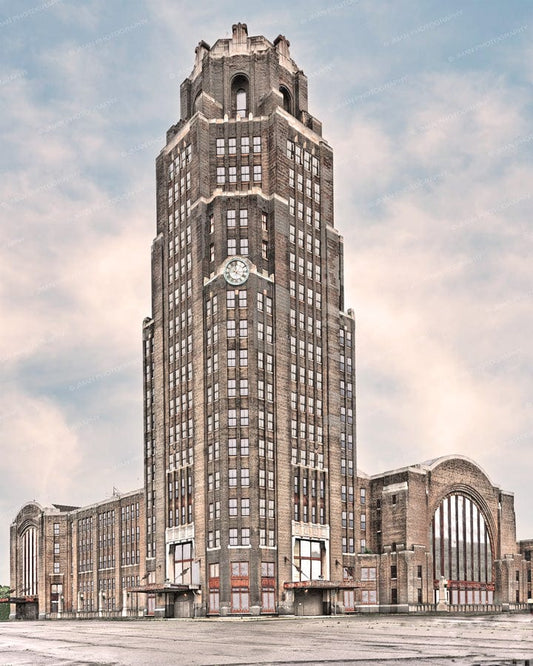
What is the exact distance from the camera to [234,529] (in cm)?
11075

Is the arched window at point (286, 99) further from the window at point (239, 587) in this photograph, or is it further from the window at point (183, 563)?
the window at point (239, 587)

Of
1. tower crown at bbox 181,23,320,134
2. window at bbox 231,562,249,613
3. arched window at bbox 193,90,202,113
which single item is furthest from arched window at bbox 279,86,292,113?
window at bbox 231,562,249,613

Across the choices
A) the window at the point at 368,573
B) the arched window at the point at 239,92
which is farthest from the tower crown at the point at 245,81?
the window at the point at 368,573

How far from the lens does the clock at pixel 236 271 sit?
11912 centimetres

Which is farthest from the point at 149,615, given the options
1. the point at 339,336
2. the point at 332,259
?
the point at 332,259

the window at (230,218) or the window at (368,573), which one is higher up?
the window at (230,218)

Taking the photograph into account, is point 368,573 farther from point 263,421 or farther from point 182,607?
point 263,421

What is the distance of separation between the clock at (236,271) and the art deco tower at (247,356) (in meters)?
0.21

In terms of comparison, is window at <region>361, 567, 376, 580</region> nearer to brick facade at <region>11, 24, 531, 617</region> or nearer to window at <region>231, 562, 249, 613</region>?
brick facade at <region>11, 24, 531, 617</region>

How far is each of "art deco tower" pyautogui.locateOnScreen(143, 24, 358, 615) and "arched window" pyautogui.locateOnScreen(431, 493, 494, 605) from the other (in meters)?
14.7

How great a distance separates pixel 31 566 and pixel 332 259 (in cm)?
8875

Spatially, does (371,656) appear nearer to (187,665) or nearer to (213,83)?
(187,665)

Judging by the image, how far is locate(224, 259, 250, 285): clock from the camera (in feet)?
391

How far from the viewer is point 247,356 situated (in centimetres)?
11644
